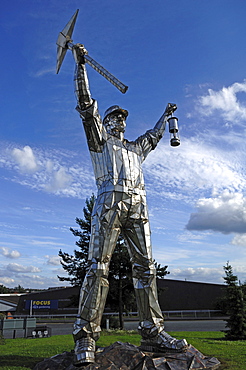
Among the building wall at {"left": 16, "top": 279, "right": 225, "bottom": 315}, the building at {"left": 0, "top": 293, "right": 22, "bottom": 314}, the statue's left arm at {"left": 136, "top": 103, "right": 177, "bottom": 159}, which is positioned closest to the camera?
the statue's left arm at {"left": 136, "top": 103, "right": 177, "bottom": 159}

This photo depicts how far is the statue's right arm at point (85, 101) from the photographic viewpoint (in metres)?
5.26

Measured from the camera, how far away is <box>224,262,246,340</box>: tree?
1152 centimetres

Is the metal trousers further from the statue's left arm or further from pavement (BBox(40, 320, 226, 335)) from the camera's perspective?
pavement (BBox(40, 320, 226, 335))

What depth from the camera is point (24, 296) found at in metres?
35.6

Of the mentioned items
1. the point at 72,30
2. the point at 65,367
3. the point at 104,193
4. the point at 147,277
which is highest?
the point at 72,30

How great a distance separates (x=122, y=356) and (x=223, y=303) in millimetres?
9166

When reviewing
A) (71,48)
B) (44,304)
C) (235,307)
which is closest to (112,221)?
(71,48)

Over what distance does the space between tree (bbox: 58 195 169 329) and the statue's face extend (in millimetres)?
10831

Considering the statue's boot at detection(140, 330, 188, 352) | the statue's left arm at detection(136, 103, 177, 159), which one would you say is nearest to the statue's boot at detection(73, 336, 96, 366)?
the statue's boot at detection(140, 330, 188, 352)

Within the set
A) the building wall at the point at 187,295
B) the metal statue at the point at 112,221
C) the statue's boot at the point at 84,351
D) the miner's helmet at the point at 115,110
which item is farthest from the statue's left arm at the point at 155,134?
the building wall at the point at 187,295

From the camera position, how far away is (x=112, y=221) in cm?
534

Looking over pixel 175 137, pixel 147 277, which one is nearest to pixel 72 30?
pixel 175 137

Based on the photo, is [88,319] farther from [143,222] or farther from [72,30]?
[72,30]

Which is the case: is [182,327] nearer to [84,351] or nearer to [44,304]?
[84,351]
